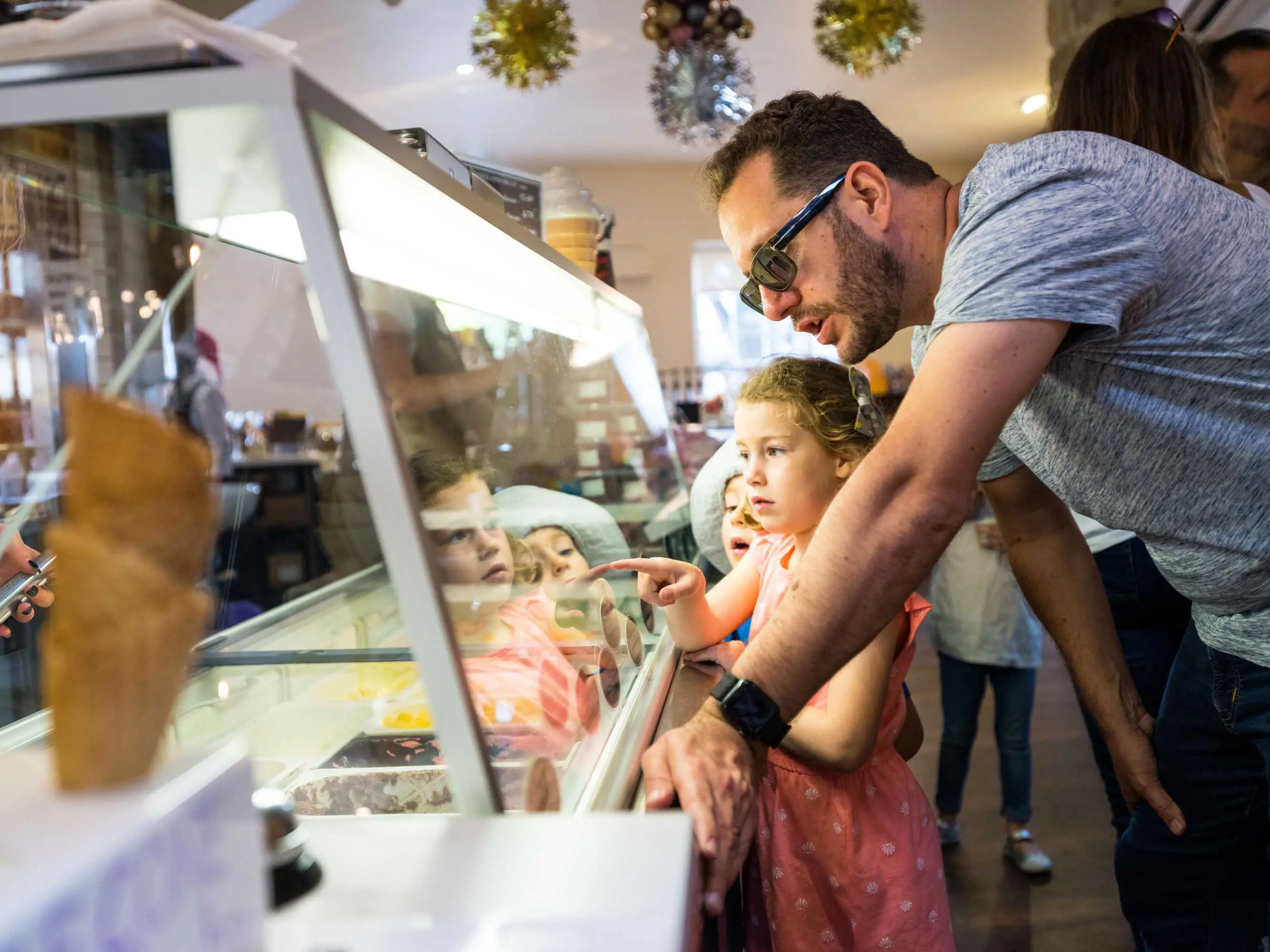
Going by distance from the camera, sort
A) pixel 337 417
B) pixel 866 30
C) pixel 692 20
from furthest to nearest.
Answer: pixel 866 30 → pixel 692 20 → pixel 337 417

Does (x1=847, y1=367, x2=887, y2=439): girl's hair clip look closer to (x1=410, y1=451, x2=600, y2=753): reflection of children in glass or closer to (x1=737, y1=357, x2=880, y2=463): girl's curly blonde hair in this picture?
(x1=737, y1=357, x2=880, y2=463): girl's curly blonde hair

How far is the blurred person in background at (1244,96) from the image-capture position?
2.35 m

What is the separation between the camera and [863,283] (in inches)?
58.4

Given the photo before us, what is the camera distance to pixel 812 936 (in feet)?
4.67

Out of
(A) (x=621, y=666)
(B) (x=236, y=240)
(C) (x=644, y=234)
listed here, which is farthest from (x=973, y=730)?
(C) (x=644, y=234)

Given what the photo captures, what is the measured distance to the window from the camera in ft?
30.6

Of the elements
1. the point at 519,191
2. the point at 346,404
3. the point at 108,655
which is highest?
the point at 519,191

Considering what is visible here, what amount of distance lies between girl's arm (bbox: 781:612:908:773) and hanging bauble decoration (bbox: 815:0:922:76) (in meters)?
4.42

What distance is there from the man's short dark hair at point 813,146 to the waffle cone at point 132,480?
1.21m

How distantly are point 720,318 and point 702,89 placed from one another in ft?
Result: 14.2

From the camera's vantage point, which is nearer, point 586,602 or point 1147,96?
point 586,602

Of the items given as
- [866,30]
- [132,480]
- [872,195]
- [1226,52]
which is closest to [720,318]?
[866,30]

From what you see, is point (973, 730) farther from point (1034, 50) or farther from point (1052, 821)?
point (1034, 50)

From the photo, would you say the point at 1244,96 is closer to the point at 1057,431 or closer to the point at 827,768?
the point at 1057,431
